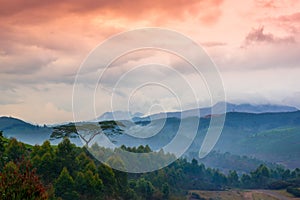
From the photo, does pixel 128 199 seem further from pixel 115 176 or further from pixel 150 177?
pixel 150 177

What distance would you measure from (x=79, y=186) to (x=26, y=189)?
34486 mm

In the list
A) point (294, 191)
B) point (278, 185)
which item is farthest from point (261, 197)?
point (278, 185)

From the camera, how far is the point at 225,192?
141 m

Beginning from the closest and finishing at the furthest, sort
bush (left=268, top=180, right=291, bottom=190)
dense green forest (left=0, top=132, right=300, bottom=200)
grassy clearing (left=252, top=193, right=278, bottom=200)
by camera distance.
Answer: dense green forest (left=0, top=132, right=300, bottom=200)
grassy clearing (left=252, top=193, right=278, bottom=200)
bush (left=268, top=180, right=291, bottom=190)

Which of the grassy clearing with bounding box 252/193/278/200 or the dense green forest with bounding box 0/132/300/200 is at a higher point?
the dense green forest with bounding box 0/132/300/200

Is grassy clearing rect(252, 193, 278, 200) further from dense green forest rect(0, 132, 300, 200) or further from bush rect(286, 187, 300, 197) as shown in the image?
dense green forest rect(0, 132, 300, 200)

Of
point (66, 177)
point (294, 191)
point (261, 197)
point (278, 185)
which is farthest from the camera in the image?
point (278, 185)

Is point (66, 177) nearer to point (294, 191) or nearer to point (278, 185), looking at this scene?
point (294, 191)

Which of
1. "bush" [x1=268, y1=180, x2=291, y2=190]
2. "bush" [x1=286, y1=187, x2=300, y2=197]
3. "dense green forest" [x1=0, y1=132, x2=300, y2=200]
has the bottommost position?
"bush" [x1=286, y1=187, x2=300, y2=197]

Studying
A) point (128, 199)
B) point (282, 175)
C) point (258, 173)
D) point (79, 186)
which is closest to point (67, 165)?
point (79, 186)

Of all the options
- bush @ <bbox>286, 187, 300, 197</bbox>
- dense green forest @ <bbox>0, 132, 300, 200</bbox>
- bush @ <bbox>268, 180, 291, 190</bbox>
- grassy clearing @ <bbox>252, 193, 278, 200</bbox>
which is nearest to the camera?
dense green forest @ <bbox>0, 132, 300, 200</bbox>

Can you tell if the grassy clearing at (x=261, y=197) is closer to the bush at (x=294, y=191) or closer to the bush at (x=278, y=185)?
the bush at (x=294, y=191)

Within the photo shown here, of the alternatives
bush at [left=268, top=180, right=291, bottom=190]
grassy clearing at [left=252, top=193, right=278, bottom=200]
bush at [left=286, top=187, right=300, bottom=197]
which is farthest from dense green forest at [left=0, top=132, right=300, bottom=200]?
bush at [left=268, top=180, right=291, bottom=190]

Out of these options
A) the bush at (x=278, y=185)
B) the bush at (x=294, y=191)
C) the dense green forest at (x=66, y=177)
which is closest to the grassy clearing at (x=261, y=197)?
the bush at (x=294, y=191)
